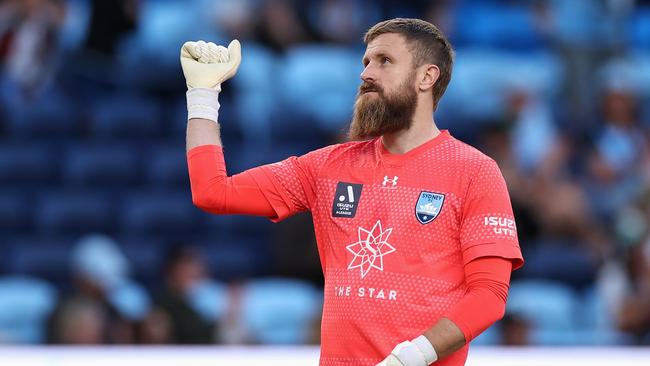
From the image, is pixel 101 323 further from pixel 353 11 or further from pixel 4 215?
pixel 353 11

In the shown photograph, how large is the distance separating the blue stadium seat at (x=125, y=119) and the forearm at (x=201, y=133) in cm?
588

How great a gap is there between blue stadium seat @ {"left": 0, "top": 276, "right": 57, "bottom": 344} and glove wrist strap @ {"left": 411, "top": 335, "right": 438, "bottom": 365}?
4.94 m

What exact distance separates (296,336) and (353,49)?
2795mm

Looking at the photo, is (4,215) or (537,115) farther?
(537,115)

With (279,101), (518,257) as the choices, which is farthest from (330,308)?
(279,101)

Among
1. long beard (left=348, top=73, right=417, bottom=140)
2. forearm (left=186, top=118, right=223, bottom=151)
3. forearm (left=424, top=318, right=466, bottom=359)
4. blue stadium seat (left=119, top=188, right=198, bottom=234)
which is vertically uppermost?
blue stadium seat (left=119, top=188, right=198, bottom=234)

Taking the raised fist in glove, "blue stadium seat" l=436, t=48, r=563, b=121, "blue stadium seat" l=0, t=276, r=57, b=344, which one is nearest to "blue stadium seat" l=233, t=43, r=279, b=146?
"blue stadium seat" l=436, t=48, r=563, b=121

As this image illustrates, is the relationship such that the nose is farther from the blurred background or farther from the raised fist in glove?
the blurred background

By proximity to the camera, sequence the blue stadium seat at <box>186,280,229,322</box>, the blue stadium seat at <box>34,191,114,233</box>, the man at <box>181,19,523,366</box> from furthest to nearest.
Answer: the blue stadium seat at <box>34,191,114,233</box>, the blue stadium seat at <box>186,280,229,322</box>, the man at <box>181,19,523,366</box>

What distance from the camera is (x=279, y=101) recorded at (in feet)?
31.1

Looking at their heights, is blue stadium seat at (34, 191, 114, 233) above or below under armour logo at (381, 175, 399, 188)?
above

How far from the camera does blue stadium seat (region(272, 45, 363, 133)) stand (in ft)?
31.3

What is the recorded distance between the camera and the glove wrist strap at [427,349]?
3111 mm

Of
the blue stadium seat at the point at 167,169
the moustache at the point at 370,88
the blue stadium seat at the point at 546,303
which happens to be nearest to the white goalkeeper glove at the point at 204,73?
the moustache at the point at 370,88
